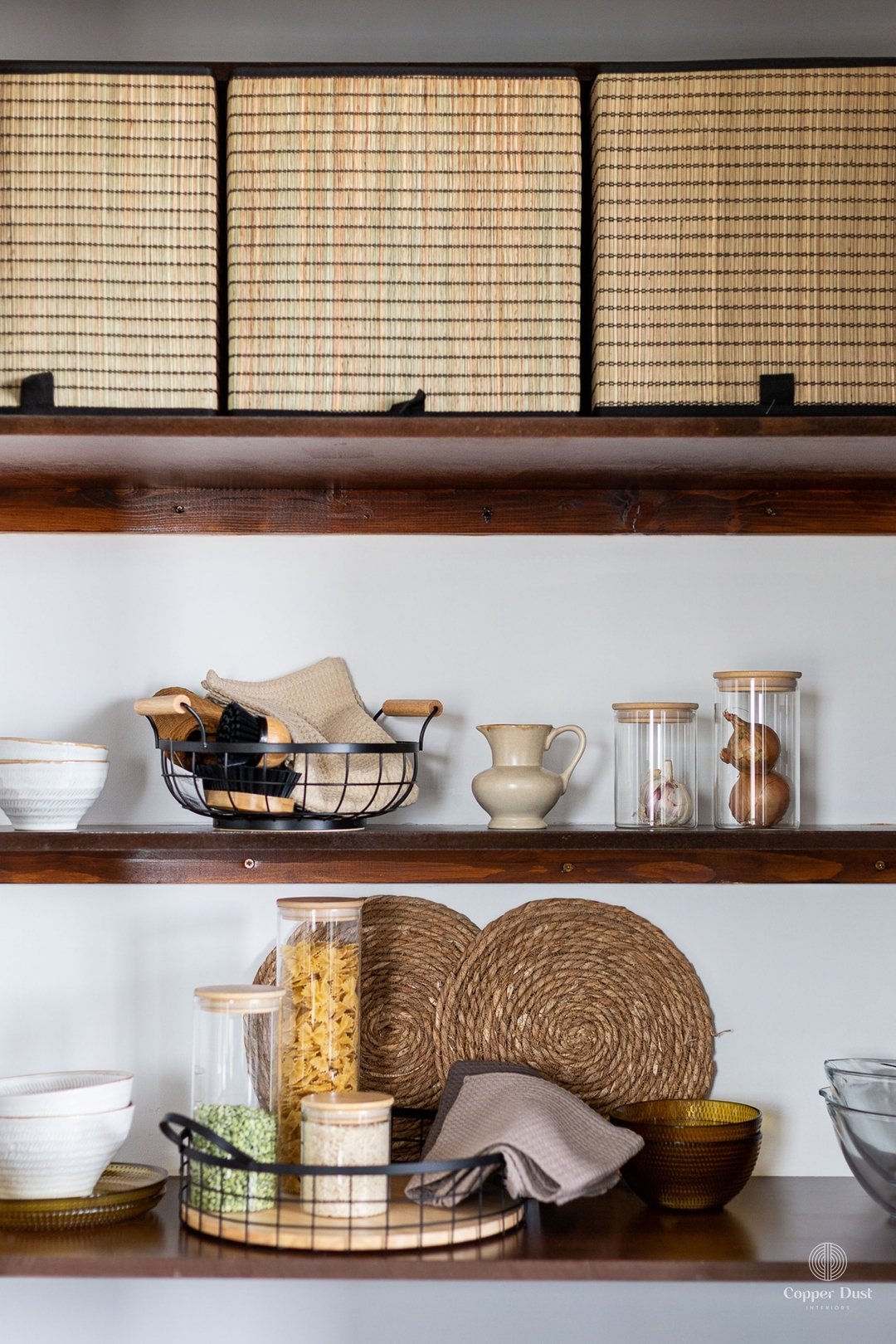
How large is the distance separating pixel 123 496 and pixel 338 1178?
0.85 m

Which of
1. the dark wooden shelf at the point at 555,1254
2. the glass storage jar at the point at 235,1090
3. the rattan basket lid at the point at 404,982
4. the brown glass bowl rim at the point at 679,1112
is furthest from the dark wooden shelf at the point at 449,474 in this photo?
the dark wooden shelf at the point at 555,1254

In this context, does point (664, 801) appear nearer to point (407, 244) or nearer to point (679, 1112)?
point (679, 1112)

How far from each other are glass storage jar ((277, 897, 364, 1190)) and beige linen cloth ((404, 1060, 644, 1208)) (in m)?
0.13

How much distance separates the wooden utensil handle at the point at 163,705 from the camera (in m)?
1.35

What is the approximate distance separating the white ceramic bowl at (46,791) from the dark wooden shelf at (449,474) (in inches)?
13.6

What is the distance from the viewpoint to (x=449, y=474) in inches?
57.7

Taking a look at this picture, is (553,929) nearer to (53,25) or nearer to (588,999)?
(588,999)

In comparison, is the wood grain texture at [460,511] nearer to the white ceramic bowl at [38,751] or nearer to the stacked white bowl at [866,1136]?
the white ceramic bowl at [38,751]

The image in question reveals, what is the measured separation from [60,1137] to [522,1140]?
48 cm

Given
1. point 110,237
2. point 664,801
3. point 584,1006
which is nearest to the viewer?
point 110,237

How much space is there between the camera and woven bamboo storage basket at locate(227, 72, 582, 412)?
51.0 inches

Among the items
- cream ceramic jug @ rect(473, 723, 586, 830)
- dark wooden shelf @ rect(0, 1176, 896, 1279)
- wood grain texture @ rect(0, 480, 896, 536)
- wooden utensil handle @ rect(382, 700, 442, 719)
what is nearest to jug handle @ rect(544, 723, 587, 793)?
cream ceramic jug @ rect(473, 723, 586, 830)

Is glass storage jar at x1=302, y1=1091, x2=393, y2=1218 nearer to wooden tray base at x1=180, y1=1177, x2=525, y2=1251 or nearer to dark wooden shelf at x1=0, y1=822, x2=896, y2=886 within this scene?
wooden tray base at x1=180, y1=1177, x2=525, y2=1251

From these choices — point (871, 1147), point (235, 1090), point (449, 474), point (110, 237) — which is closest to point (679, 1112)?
point (871, 1147)
